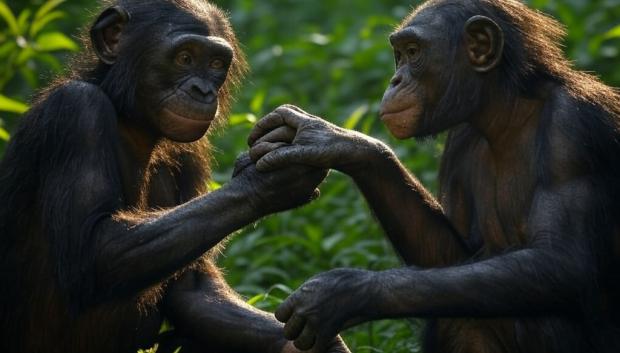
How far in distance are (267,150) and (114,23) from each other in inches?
40.1

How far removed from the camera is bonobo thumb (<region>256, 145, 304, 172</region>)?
6.36 m

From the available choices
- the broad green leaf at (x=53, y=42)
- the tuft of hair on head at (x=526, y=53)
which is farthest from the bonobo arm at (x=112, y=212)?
the broad green leaf at (x=53, y=42)

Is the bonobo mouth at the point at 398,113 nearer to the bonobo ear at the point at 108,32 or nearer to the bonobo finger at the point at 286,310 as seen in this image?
the bonobo finger at the point at 286,310

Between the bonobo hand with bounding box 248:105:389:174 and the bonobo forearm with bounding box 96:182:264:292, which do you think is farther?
the bonobo hand with bounding box 248:105:389:174

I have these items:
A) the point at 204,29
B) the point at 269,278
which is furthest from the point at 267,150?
the point at 269,278

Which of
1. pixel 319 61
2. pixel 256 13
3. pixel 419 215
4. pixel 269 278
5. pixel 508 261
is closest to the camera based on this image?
pixel 508 261

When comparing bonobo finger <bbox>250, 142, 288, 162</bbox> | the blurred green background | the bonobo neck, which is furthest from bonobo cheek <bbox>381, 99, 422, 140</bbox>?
the blurred green background

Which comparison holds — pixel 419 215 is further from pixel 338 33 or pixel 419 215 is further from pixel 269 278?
pixel 338 33

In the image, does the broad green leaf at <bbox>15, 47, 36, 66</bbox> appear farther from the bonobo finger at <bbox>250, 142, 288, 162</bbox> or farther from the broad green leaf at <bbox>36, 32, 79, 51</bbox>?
the bonobo finger at <bbox>250, 142, 288, 162</bbox>

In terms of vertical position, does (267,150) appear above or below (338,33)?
above

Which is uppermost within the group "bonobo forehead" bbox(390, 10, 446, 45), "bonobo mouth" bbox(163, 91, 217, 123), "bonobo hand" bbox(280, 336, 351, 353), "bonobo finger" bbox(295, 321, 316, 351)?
"bonobo forehead" bbox(390, 10, 446, 45)

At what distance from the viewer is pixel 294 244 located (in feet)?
30.9

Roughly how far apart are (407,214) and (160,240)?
118 cm

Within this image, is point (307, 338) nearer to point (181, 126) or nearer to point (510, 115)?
point (181, 126)
